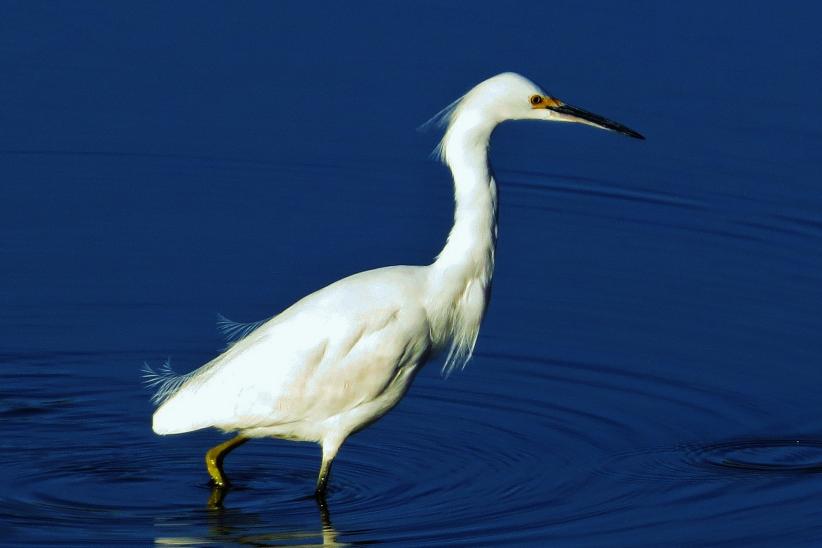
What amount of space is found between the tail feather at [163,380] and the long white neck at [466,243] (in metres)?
1.39

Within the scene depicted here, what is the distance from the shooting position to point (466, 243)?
8750 mm

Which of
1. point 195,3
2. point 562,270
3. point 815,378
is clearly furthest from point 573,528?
point 195,3

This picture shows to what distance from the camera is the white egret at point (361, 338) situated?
8.66 metres

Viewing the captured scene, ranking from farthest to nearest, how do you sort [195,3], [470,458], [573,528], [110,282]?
[195,3], [110,282], [470,458], [573,528]

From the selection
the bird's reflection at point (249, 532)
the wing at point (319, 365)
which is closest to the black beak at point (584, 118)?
the wing at point (319, 365)

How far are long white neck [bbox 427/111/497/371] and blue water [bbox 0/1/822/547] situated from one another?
752 millimetres

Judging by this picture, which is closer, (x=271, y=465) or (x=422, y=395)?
(x=271, y=465)

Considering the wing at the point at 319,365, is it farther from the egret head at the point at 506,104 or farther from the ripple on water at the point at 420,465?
the egret head at the point at 506,104

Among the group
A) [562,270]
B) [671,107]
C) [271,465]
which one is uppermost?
[671,107]

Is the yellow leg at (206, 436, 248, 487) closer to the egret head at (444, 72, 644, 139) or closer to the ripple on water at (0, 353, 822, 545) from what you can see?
the ripple on water at (0, 353, 822, 545)

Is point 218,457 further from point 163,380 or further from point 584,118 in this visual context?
point 584,118

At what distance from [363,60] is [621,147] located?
198 cm

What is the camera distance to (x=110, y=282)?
1100cm

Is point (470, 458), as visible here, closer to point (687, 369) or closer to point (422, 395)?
point (422, 395)
